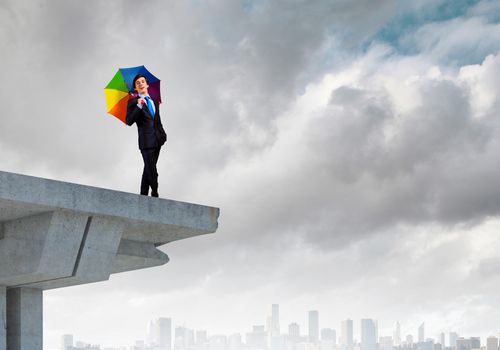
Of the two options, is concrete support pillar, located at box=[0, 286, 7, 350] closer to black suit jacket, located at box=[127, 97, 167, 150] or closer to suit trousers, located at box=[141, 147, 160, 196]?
suit trousers, located at box=[141, 147, 160, 196]

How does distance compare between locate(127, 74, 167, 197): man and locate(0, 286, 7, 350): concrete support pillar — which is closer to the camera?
locate(0, 286, 7, 350): concrete support pillar

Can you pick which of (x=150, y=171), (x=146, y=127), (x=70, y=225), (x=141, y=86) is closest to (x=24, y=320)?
(x=70, y=225)

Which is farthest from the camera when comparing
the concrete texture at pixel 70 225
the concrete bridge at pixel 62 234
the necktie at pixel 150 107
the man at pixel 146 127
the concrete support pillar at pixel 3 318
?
the necktie at pixel 150 107

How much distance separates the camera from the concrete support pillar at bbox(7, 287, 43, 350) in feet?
72.6

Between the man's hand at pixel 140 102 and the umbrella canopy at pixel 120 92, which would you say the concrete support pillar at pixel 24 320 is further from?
the man's hand at pixel 140 102

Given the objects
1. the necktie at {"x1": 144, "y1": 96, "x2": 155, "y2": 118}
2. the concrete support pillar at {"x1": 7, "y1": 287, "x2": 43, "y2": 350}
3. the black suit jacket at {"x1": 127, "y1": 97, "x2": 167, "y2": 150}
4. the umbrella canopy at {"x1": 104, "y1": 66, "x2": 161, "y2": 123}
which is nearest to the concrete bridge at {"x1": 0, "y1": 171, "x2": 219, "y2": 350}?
the concrete support pillar at {"x1": 7, "y1": 287, "x2": 43, "y2": 350}

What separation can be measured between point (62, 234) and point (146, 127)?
3.41 metres

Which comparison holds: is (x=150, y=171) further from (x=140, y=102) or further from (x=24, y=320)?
(x=24, y=320)

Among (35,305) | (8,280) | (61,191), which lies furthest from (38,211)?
(35,305)

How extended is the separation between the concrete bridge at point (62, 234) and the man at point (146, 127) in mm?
1088

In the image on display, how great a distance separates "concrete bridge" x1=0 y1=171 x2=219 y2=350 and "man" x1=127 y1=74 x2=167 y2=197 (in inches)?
42.9

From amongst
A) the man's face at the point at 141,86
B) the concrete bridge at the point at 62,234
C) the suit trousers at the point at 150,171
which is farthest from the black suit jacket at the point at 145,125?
the concrete bridge at the point at 62,234

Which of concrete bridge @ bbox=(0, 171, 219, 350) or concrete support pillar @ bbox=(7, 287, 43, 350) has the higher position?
concrete bridge @ bbox=(0, 171, 219, 350)

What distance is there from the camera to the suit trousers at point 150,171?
2236cm
